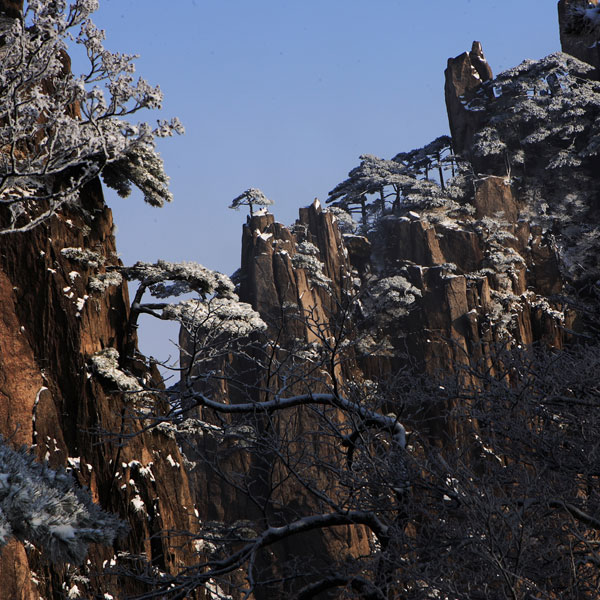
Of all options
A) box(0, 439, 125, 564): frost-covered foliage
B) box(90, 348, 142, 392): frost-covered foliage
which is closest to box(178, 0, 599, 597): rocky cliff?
box(90, 348, 142, 392): frost-covered foliage

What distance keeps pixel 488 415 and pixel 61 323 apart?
325 inches

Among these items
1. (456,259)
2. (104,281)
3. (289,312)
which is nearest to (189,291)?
(104,281)

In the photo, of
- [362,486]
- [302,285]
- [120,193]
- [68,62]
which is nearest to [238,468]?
[302,285]

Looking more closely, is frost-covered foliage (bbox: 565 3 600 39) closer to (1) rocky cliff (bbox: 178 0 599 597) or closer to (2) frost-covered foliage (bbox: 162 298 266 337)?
(2) frost-covered foliage (bbox: 162 298 266 337)

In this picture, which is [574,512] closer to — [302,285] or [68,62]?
[68,62]

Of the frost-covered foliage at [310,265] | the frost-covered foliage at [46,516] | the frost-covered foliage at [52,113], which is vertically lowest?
the frost-covered foliage at [46,516]

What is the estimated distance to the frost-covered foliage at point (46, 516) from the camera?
4605 mm

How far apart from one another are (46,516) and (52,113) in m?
8.78

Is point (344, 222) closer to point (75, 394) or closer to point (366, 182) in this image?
point (366, 182)

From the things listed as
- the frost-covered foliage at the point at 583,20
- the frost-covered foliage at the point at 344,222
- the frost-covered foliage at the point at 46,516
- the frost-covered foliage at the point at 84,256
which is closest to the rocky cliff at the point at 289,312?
the frost-covered foliage at the point at 84,256

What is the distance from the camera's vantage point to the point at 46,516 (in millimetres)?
4719

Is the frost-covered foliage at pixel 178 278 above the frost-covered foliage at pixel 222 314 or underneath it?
above

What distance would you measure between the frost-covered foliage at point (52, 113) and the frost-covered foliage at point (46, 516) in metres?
6.06

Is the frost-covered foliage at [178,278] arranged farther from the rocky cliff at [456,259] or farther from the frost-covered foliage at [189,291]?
the rocky cliff at [456,259]
